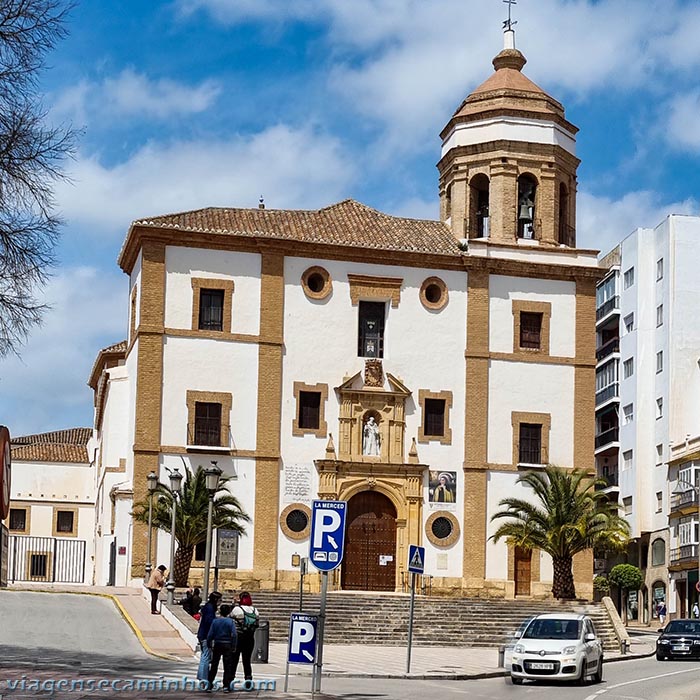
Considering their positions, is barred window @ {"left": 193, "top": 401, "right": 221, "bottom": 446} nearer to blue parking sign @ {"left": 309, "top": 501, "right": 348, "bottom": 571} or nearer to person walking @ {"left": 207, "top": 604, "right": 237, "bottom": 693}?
person walking @ {"left": 207, "top": 604, "right": 237, "bottom": 693}

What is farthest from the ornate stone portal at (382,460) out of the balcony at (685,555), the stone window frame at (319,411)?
the balcony at (685,555)

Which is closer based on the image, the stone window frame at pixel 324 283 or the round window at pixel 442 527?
the round window at pixel 442 527

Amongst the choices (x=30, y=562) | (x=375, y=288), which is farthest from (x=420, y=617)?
(x=30, y=562)

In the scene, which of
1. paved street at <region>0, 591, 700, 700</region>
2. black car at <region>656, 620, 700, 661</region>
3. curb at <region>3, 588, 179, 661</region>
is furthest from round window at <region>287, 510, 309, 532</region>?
black car at <region>656, 620, 700, 661</region>

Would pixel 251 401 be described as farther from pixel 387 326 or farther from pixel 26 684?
pixel 26 684

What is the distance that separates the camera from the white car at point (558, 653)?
1053 inches

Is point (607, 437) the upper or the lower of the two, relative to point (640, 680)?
upper

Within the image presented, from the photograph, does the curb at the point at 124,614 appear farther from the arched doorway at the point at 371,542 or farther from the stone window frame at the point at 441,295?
the stone window frame at the point at 441,295

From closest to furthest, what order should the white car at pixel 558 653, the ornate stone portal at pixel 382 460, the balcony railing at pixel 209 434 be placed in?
the white car at pixel 558 653, the balcony railing at pixel 209 434, the ornate stone portal at pixel 382 460

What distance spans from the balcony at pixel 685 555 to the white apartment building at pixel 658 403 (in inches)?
1.9

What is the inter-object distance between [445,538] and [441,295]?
8.12m

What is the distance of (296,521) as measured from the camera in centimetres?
4603

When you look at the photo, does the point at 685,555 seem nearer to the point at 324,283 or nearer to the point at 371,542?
the point at 371,542

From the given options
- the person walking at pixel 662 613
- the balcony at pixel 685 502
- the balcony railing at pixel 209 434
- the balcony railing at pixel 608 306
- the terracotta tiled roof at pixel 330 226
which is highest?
the balcony railing at pixel 608 306
